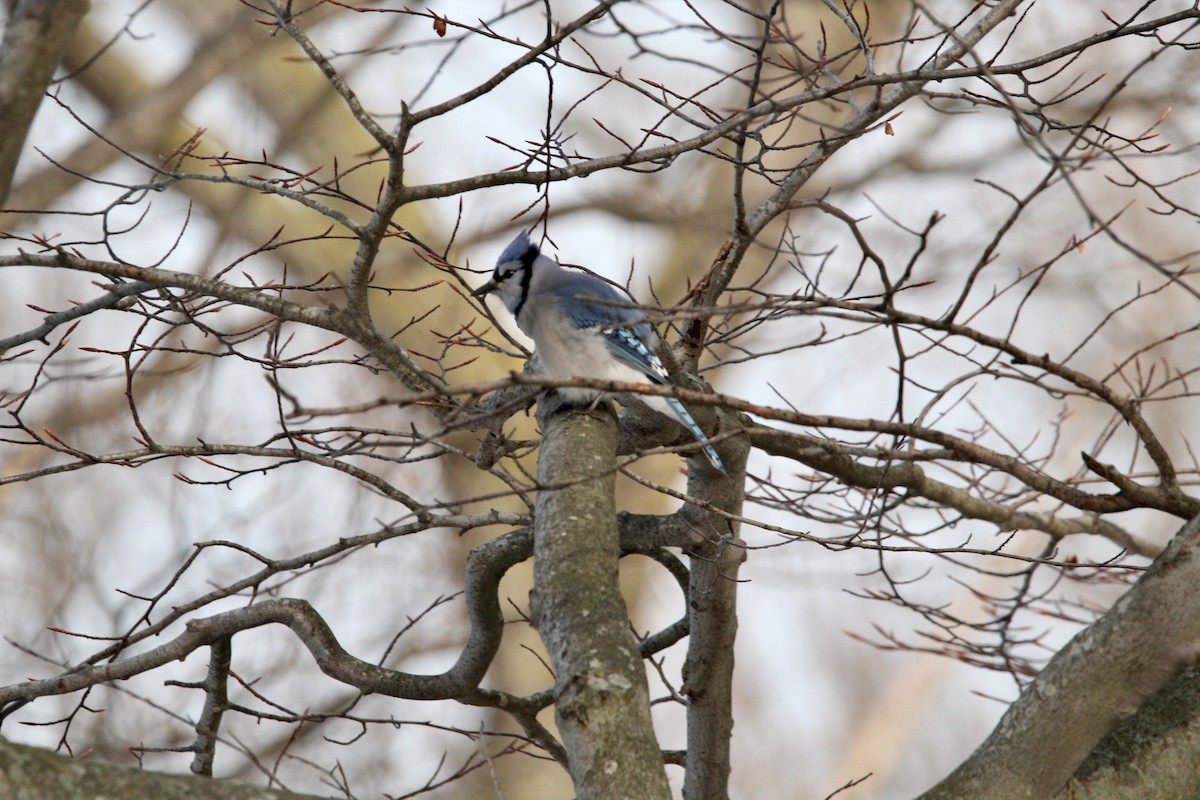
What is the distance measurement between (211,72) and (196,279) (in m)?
4.37

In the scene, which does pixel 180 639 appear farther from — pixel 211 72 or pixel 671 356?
pixel 211 72

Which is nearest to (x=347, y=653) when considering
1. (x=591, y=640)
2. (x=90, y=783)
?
(x=591, y=640)

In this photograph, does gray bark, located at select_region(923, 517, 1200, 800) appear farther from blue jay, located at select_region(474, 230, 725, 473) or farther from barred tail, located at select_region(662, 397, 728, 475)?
blue jay, located at select_region(474, 230, 725, 473)

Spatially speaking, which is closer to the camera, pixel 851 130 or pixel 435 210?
pixel 851 130

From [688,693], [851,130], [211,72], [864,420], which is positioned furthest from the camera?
[211,72]

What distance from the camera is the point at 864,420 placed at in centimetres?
161

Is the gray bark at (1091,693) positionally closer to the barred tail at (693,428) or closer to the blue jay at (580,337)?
the barred tail at (693,428)

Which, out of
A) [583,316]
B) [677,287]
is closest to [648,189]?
[677,287]

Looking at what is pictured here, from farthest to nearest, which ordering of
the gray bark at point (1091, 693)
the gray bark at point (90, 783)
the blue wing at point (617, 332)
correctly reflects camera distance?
the blue wing at point (617, 332)
the gray bark at point (1091, 693)
the gray bark at point (90, 783)

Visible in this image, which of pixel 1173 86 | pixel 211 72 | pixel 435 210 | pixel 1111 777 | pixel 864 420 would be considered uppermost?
pixel 435 210

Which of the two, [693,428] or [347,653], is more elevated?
[693,428]

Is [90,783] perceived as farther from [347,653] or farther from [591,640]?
[347,653]

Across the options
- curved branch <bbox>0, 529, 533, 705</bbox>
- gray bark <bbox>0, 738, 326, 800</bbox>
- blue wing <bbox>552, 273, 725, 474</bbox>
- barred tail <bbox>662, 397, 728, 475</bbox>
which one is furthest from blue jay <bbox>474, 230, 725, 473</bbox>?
gray bark <bbox>0, 738, 326, 800</bbox>

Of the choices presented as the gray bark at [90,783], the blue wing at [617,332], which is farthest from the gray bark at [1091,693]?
the blue wing at [617,332]
